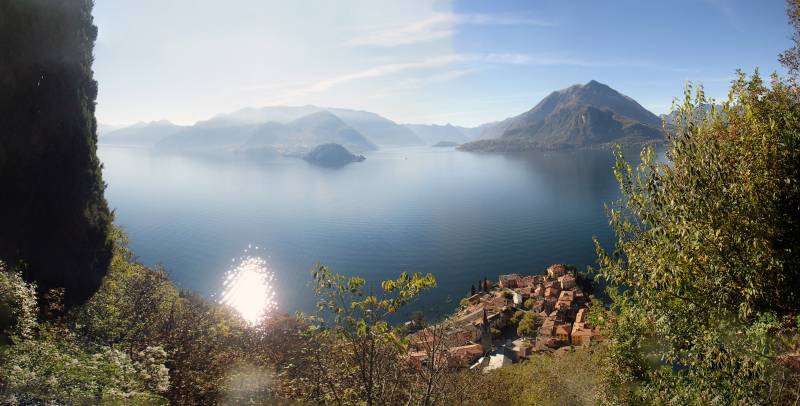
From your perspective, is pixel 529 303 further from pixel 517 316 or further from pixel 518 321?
pixel 518 321

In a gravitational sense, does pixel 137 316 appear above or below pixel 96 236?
below

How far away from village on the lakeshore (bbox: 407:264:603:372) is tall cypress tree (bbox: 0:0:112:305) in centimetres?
2917

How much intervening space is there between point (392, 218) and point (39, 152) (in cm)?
10117

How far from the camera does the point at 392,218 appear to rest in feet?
416

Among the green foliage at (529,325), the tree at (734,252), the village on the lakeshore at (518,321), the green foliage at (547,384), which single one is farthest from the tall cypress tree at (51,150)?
the green foliage at (529,325)

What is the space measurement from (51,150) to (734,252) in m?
40.9

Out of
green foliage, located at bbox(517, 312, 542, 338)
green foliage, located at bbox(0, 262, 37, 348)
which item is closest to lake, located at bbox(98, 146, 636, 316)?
green foliage, located at bbox(517, 312, 542, 338)

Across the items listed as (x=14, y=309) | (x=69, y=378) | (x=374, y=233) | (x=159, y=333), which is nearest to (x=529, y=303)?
(x=159, y=333)

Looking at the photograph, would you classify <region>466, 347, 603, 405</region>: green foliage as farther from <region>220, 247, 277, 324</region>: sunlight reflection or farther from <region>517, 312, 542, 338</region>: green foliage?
<region>220, 247, 277, 324</region>: sunlight reflection

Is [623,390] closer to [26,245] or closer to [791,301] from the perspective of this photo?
[791,301]

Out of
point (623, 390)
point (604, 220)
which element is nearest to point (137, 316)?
point (623, 390)

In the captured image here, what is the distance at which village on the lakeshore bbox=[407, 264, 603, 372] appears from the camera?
148ft

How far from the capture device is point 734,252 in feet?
35.3

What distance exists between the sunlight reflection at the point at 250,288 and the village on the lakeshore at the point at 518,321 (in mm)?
34301
